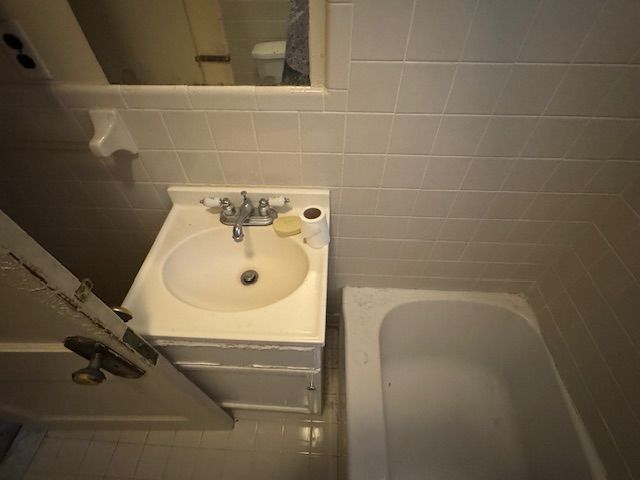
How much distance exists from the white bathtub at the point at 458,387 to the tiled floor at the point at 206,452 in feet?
0.97

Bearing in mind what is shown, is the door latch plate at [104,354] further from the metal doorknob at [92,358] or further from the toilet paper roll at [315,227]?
the toilet paper roll at [315,227]

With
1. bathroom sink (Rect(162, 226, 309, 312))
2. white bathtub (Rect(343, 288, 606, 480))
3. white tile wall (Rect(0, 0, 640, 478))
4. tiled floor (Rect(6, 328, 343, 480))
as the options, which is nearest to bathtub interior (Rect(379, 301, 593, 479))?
white bathtub (Rect(343, 288, 606, 480))

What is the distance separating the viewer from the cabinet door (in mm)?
758

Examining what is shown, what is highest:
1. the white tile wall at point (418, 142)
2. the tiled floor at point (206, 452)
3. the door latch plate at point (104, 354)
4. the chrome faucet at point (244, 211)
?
the white tile wall at point (418, 142)

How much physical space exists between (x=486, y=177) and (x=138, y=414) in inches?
51.5

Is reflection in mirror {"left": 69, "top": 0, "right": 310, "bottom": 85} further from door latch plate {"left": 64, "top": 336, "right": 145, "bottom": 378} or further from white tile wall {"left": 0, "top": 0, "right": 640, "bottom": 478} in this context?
door latch plate {"left": 64, "top": 336, "right": 145, "bottom": 378}

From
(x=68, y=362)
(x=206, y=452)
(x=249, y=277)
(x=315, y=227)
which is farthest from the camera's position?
(x=206, y=452)

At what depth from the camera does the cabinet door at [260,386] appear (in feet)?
2.49

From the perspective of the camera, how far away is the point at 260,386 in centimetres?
84

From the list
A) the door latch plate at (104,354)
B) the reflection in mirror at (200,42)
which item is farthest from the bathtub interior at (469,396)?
the reflection in mirror at (200,42)

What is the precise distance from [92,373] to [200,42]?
2.36 ft

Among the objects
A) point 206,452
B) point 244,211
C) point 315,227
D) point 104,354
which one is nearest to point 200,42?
point 244,211

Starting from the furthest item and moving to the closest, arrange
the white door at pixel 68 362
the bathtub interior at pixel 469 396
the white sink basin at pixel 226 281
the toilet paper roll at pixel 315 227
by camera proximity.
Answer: the bathtub interior at pixel 469 396 < the toilet paper roll at pixel 315 227 < the white sink basin at pixel 226 281 < the white door at pixel 68 362

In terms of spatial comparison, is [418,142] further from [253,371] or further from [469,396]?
[469,396]
